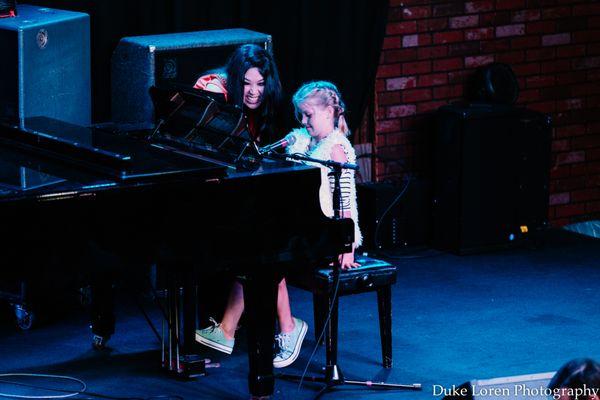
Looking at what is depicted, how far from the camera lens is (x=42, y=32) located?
5.42 metres

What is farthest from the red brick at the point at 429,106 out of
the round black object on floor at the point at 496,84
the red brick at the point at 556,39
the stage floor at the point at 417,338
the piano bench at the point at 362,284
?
the piano bench at the point at 362,284

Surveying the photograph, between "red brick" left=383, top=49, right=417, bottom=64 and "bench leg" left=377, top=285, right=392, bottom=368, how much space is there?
237cm

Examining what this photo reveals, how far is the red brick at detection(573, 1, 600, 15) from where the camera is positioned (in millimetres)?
7453

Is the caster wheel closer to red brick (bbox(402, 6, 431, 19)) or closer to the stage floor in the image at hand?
the stage floor

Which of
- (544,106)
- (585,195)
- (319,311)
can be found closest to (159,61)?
(319,311)

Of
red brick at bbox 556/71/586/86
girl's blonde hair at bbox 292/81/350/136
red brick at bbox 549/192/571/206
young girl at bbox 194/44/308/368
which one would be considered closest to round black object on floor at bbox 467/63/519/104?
red brick at bbox 556/71/586/86

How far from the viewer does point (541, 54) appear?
742cm

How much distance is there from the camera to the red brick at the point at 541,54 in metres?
7.40

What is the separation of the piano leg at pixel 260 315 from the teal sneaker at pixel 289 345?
0.62 m

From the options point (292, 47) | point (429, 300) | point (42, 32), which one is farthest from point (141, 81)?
point (429, 300)

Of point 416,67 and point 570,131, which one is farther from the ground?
point 416,67

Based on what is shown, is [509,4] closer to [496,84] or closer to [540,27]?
[540,27]

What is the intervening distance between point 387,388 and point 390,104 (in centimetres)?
262

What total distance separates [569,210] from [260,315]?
3.85 metres
